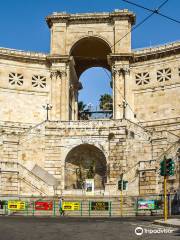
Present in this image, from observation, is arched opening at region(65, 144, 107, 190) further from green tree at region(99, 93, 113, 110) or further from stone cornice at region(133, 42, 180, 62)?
green tree at region(99, 93, 113, 110)

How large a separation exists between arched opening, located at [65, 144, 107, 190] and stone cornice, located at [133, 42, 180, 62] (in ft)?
39.5

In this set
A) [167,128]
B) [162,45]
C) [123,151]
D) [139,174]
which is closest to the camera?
[139,174]

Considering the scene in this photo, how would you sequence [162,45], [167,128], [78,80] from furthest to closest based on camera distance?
[78,80]
[162,45]
[167,128]

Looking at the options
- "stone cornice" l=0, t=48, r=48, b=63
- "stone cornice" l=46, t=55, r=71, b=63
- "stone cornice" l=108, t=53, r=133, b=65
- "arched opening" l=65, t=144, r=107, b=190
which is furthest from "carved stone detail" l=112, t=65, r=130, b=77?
"arched opening" l=65, t=144, r=107, b=190

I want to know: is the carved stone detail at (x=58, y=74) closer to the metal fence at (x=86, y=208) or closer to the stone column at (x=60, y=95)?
the stone column at (x=60, y=95)

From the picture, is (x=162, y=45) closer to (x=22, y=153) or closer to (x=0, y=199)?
(x=22, y=153)

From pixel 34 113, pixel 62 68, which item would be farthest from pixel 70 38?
pixel 34 113

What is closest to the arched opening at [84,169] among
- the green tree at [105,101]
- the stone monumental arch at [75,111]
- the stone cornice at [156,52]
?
the stone monumental arch at [75,111]

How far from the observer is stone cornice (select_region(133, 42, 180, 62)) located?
5109 centimetres

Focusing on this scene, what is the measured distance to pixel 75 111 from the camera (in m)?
59.1

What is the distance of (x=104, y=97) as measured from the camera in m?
77.3

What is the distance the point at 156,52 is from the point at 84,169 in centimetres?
1465

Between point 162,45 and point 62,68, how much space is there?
10894 mm

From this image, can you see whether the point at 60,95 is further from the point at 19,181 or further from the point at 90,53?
the point at 19,181
